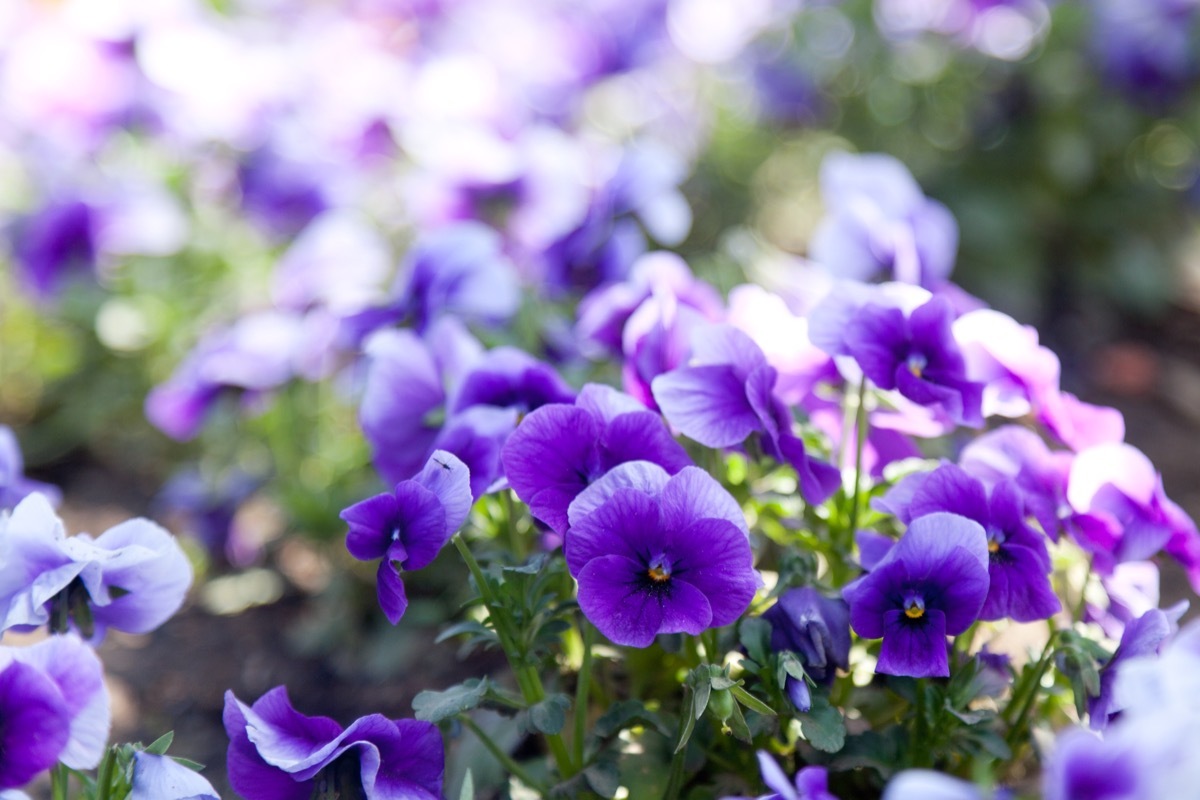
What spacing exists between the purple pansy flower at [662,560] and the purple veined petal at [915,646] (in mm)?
139

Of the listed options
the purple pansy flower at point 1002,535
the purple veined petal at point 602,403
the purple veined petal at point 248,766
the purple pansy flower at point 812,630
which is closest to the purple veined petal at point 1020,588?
the purple pansy flower at point 1002,535

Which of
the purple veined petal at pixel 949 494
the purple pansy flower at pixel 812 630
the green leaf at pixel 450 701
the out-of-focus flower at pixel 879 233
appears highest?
the purple veined petal at pixel 949 494

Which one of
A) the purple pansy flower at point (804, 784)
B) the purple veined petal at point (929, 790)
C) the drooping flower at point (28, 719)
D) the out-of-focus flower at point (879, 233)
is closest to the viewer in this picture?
the purple veined petal at point (929, 790)

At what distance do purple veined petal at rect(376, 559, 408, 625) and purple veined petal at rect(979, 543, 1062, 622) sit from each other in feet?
1.76

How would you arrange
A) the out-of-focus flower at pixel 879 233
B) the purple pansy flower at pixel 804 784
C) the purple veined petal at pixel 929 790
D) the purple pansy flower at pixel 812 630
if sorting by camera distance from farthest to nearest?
the out-of-focus flower at pixel 879 233
the purple pansy flower at pixel 812 630
the purple pansy flower at pixel 804 784
the purple veined petal at pixel 929 790

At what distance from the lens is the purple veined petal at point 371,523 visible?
3.30ft

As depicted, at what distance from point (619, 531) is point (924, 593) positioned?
284 mm

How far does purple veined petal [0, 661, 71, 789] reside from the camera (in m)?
0.91

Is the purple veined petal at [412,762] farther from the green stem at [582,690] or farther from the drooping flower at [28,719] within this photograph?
the drooping flower at [28,719]

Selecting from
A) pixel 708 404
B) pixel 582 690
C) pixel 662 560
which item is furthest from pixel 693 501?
pixel 582 690

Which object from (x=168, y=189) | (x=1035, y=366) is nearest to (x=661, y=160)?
(x=1035, y=366)

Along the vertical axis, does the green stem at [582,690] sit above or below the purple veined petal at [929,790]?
below

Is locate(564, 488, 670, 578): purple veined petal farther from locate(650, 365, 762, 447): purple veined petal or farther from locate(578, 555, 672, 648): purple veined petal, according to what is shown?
locate(650, 365, 762, 447): purple veined petal

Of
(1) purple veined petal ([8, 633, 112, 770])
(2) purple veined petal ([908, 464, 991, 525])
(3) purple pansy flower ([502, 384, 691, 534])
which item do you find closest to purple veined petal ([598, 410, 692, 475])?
(3) purple pansy flower ([502, 384, 691, 534])
